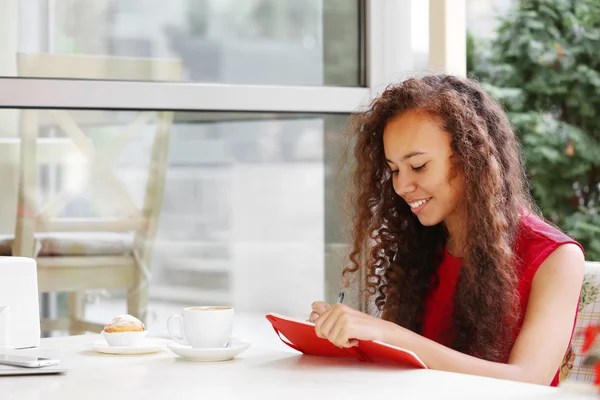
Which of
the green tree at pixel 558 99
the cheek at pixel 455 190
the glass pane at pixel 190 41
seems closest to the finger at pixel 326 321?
the cheek at pixel 455 190

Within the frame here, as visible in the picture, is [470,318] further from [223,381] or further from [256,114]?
[256,114]

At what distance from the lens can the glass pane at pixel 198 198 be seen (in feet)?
7.80

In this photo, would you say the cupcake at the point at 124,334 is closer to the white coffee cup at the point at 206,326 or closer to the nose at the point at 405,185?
the white coffee cup at the point at 206,326

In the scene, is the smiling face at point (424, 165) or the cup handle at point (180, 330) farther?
the smiling face at point (424, 165)

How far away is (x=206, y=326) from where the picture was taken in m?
1.36

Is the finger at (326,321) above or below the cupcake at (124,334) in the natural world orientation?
above

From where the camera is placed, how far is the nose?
5.35 feet

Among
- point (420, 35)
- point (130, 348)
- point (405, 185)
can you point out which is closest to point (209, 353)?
point (130, 348)

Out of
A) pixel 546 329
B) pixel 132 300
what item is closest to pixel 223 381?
pixel 546 329

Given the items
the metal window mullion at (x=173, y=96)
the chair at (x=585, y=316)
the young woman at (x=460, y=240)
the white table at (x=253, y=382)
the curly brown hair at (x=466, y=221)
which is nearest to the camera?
the white table at (x=253, y=382)

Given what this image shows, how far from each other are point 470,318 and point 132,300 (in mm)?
1162

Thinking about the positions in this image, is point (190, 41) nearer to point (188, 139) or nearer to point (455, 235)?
point (188, 139)

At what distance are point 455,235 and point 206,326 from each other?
609 mm

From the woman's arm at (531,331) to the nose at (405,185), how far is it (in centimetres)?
28
